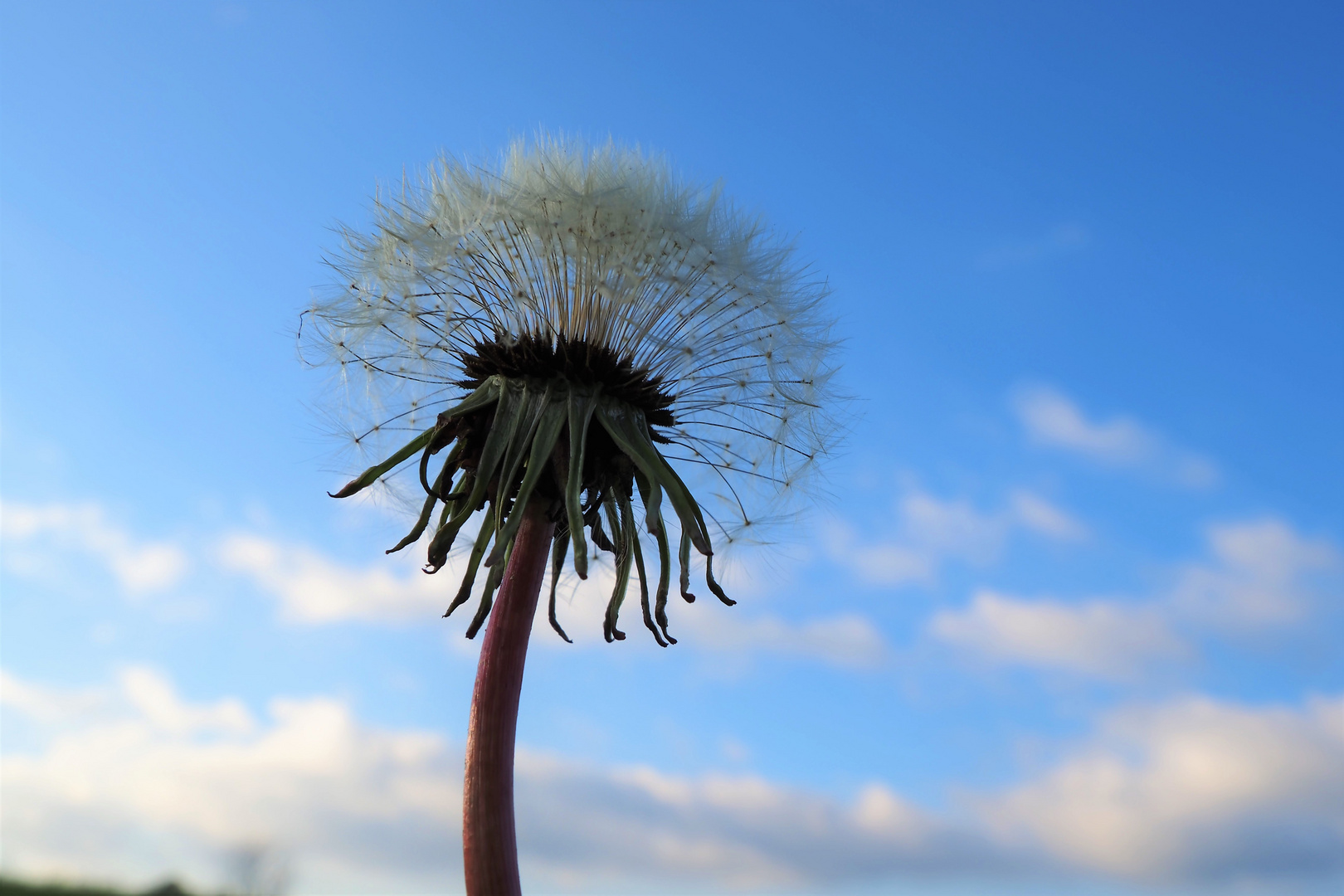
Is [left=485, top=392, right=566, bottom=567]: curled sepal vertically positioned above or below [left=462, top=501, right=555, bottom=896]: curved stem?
above

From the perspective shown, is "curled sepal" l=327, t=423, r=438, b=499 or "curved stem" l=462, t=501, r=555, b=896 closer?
"curved stem" l=462, t=501, r=555, b=896

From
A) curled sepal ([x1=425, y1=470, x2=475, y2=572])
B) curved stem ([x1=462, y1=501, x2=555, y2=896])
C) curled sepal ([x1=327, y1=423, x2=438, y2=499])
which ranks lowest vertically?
curved stem ([x1=462, y1=501, x2=555, y2=896])

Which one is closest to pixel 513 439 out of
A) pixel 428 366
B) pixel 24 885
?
pixel 428 366

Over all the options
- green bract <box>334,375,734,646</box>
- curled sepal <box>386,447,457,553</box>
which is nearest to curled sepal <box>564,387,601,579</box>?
green bract <box>334,375,734,646</box>

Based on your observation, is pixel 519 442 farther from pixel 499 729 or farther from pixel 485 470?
pixel 499 729

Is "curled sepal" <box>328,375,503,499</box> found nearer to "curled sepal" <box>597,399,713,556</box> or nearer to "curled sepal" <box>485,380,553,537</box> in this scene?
"curled sepal" <box>485,380,553,537</box>

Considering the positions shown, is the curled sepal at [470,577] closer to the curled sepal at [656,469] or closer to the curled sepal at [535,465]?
the curled sepal at [535,465]

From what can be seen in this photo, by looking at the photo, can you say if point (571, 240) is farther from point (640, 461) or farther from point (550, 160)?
point (640, 461)
